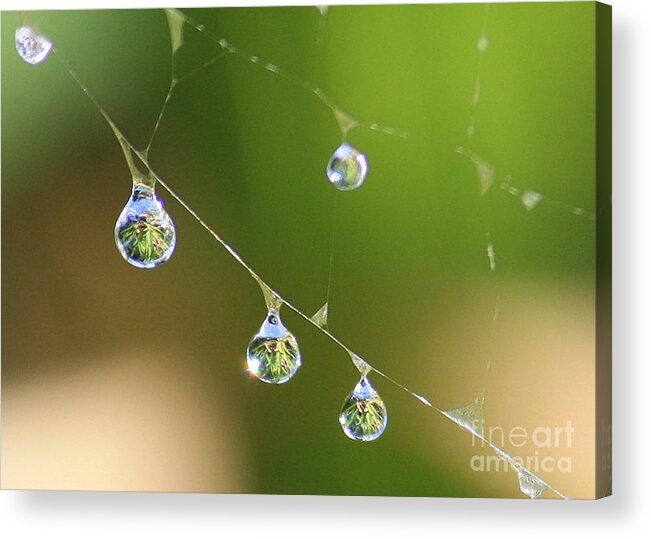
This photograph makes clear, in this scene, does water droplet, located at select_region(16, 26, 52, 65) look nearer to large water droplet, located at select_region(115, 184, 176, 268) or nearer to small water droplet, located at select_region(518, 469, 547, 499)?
large water droplet, located at select_region(115, 184, 176, 268)

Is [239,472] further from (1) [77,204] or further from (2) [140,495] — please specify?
(1) [77,204]

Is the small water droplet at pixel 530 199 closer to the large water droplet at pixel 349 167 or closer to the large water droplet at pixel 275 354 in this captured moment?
Result: the large water droplet at pixel 349 167

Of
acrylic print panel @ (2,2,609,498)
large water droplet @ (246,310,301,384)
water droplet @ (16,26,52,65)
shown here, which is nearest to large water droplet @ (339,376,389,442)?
acrylic print panel @ (2,2,609,498)

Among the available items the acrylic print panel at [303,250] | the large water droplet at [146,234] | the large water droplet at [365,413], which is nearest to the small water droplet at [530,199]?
the acrylic print panel at [303,250]

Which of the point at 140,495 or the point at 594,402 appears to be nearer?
the point at 594,402

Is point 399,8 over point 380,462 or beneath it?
over

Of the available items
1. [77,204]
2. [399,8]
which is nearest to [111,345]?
[77,204]
